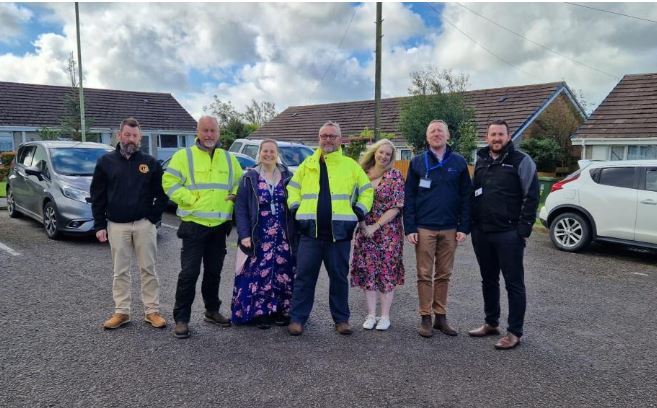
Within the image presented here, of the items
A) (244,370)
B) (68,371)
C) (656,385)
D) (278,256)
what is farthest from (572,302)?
(68,371)

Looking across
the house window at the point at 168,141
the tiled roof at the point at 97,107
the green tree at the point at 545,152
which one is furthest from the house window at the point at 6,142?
the green tree at the point at 545,152

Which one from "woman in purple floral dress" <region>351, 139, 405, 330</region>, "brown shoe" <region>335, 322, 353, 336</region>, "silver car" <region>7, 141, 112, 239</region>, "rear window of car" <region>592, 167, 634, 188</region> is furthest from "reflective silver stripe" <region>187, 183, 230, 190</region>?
"rear window of car" <region>592, 167, 634, 188</region>

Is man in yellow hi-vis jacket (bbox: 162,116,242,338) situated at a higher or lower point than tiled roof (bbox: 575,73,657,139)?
lower

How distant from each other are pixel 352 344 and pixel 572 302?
2915mm

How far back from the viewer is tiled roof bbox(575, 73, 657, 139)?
56.0ft

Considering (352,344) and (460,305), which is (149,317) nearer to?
(352,344)

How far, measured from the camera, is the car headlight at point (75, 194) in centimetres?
830

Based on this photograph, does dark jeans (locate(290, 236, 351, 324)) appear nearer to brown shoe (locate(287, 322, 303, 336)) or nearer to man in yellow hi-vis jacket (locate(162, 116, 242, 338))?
brown shoe (locate(287, 322, 303, 336))

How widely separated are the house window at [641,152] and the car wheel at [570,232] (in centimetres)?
1030

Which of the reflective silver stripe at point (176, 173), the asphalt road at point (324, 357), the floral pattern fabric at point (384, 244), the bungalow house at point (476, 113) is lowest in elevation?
the asphalt road at point (324, 357)

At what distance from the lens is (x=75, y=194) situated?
8.33 metres

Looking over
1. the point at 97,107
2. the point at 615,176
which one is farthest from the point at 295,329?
the point at 97,107

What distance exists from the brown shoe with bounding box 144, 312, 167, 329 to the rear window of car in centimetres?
714

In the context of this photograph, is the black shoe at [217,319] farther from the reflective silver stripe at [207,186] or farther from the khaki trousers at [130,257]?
the reflective silver stripe at [207,186]
